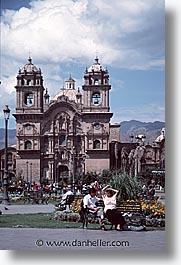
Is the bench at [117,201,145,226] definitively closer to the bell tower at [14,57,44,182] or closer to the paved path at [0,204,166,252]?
the paved path at [0,204,166,252]

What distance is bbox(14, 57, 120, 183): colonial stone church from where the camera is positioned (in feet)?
30.3

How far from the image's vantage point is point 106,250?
24.2 feet

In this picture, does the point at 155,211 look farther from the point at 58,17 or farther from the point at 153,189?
the point at 58,17

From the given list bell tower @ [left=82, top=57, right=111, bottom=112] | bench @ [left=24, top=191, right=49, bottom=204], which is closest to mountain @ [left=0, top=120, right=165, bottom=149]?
bell tower @ [left=82, top=57, right=111, bottom=112]

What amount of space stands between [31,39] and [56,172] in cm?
1283

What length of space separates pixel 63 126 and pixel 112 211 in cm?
1275

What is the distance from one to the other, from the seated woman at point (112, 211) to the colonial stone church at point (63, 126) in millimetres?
1400

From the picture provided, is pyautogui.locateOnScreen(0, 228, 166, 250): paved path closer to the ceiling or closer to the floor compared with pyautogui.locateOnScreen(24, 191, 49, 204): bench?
closer to the floor

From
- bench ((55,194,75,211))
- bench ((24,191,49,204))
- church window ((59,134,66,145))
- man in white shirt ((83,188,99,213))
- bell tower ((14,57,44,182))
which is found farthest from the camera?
church window ((59,134,66,145))

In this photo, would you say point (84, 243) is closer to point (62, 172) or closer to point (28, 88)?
point (28, 88)

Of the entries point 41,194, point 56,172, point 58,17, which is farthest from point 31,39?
point 56,172

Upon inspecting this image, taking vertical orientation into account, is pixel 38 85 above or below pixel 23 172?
above

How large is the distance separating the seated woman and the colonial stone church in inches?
55.1

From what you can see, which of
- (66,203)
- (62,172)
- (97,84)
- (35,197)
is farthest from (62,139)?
(97,84)
